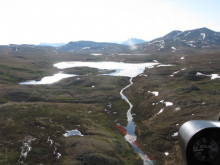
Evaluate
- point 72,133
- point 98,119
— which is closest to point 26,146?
point 72,133

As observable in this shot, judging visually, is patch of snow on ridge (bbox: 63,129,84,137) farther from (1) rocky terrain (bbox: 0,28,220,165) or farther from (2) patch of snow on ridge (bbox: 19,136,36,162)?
(2) patch of snow on ridge (bbox: 19,136,36,162)

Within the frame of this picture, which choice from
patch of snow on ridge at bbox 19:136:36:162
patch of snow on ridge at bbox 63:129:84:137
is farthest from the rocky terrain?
patch of snow on ridge at bbox 63:129:84:137

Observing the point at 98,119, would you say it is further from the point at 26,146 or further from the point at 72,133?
the point at 26,146

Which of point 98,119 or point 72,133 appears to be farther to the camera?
point 98,119

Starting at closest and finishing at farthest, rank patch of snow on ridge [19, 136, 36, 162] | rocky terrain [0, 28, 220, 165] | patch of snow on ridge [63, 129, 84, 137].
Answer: patch of snow on ridge [19, 136, 36, 162] → rocky terrain [0, 28, 220, 165] → patch of snow on ridge [63, 129, 84, 137]

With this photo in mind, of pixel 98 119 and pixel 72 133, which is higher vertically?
pixel 72 133

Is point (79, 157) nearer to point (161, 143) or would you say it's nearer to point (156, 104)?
point (161, 143)

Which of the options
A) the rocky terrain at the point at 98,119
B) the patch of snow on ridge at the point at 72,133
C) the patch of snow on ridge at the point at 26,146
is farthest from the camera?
the patch of snow on ridge at the point at 72,133

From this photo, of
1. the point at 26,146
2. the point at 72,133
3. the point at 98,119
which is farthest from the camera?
the point at 98,119

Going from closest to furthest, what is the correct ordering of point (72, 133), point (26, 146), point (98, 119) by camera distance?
point (26, 146) < point (72, 133) < point (98, 119)

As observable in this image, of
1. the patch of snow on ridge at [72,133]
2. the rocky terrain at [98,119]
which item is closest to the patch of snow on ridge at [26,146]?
the rocky terrain at [98,119]

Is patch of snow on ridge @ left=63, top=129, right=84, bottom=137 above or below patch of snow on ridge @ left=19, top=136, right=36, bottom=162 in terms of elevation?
below

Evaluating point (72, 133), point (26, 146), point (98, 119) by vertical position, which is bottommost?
point (98, 119)

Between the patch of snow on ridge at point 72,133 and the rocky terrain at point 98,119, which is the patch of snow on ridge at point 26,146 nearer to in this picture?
Answer: the rocky terrain at point 98,119
